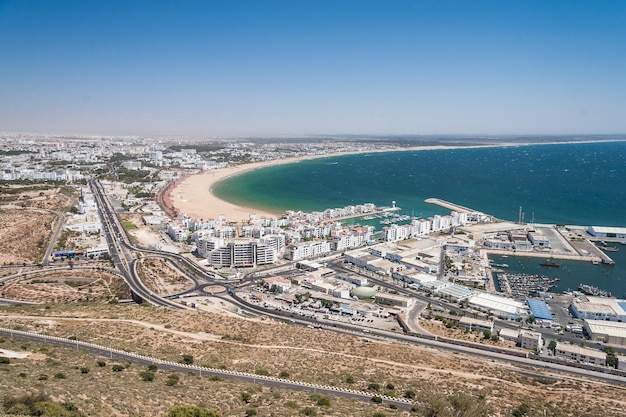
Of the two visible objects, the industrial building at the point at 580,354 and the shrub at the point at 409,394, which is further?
the industrial building at the point at 580,354

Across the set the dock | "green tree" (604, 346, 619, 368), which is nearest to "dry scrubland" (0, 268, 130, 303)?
"green tree" (604, 346, 619, 368)

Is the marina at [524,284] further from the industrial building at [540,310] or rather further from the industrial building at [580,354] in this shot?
the industrial building at [580,354]

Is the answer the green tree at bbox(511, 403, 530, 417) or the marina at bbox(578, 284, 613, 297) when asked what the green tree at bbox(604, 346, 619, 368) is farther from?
the marina at bbox(578, 284, 613, 297)

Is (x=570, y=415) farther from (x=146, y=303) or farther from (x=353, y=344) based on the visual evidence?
(x=146, y=303)

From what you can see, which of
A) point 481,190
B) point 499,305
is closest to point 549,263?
point 499,305

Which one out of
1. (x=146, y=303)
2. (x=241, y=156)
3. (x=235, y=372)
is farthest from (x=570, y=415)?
(x=241, y=156)

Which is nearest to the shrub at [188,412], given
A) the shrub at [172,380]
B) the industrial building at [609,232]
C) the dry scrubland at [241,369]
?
the dry scrubland at [241,369]

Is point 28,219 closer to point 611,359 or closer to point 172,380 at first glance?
point 172,380
